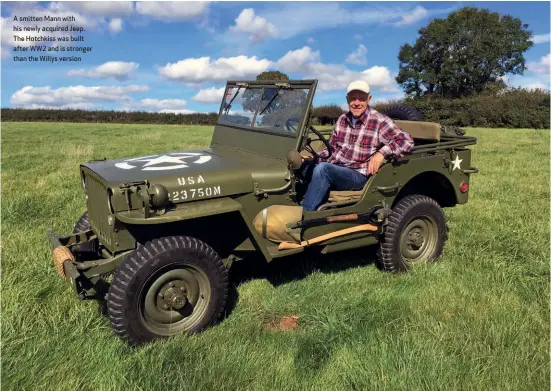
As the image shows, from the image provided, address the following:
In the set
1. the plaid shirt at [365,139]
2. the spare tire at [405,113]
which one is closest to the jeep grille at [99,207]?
the plaid shirt at [365,139]

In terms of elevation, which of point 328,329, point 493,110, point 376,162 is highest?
point 493,110

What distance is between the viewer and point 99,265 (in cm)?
339

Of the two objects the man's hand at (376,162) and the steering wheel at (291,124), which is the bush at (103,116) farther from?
the man's hand at (376,162)

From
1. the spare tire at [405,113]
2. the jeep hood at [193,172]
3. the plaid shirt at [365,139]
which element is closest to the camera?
the jeep hood at [193,172]

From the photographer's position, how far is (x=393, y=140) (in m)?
4.31

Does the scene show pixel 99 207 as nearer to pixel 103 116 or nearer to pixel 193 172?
pixel 193 172

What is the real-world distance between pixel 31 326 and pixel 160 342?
99 centimetres

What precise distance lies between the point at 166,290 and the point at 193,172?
91 cm

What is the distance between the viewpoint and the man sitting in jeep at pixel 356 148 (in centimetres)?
412

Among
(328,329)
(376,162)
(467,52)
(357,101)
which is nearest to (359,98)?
(357,101)

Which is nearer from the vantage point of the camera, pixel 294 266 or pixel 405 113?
pixel 294 266

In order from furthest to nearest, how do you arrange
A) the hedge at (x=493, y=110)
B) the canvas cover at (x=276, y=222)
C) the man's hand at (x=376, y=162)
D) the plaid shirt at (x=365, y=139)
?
the hedge at (x=493, y=110) → the plaid shirt at (x=365, y=139) → the man's hand at (x=376, y=162) → the canvas cover at (x=276, y=222)

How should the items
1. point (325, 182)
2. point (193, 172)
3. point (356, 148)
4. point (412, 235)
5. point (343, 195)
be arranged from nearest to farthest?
point (193, 172) < point (325, 182) < point (343, 195) < point (356, 148) < point (412, 235)

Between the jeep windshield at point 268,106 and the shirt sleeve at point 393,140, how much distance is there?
2.67 ft
